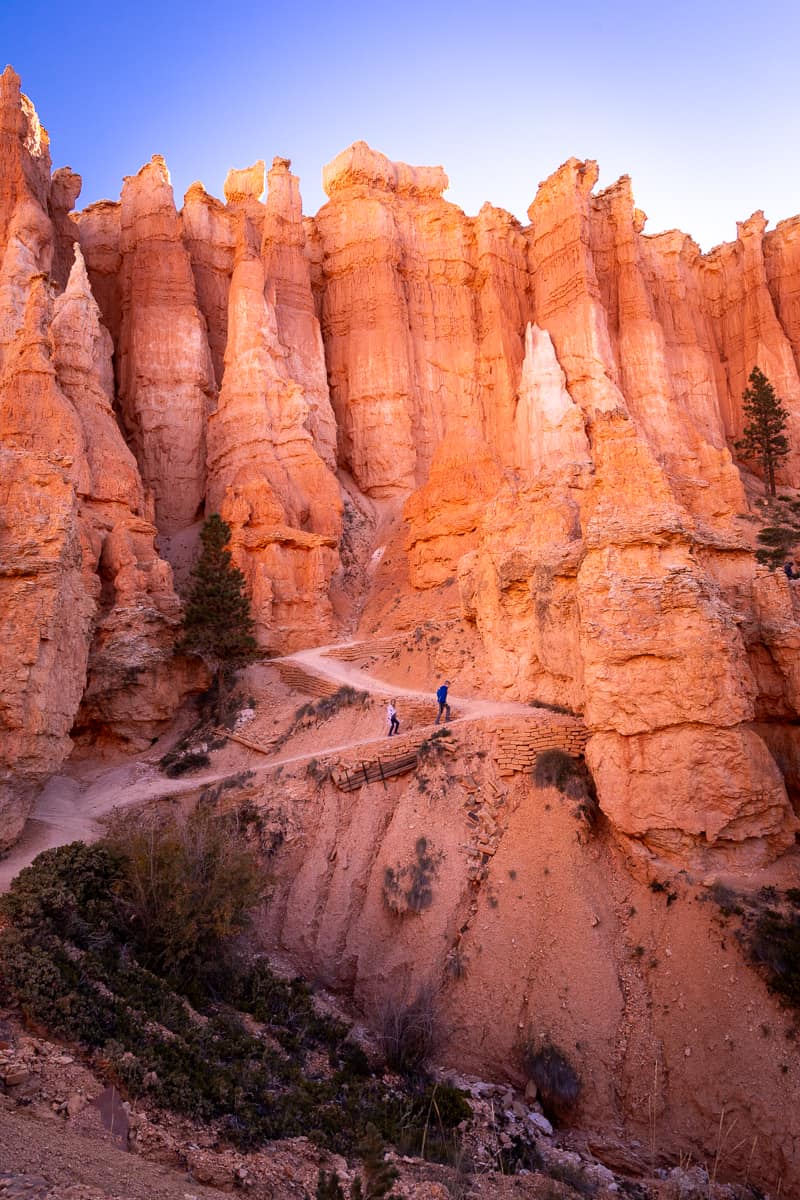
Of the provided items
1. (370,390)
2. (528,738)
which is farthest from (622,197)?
(528,738)

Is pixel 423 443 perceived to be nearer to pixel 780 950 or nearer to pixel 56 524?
pixel 56 524

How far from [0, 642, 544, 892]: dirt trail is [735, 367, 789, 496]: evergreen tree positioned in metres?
29.9

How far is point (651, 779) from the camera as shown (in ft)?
45.3

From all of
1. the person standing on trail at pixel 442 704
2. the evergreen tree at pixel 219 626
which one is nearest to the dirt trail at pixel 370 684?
the person standing on trail at pixel 442 704

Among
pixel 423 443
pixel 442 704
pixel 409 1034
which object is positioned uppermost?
pixel 423 443

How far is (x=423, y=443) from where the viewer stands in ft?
153

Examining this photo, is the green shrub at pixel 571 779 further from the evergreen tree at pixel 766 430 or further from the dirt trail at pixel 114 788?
the evergreen tree at pixel 766 430

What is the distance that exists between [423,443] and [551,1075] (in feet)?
129

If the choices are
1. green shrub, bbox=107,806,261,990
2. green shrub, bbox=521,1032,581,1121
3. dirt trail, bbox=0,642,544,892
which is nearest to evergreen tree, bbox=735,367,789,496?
dirt trail, bbox=0,642,544,892

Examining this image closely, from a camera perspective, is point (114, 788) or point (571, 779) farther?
point (114, 788)

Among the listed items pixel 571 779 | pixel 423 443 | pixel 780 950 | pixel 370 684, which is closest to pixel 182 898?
pixel 571 779

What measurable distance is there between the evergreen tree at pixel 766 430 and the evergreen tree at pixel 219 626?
3201 centimetres

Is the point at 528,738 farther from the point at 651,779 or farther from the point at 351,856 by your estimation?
the point at 351,856

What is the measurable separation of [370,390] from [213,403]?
1049 centimetres
